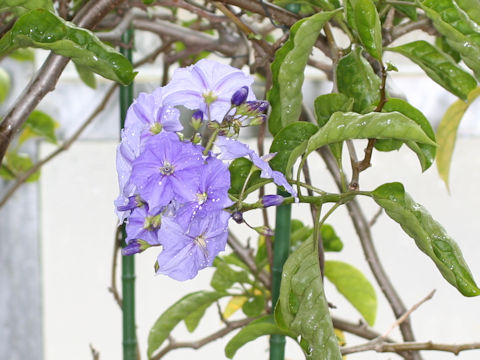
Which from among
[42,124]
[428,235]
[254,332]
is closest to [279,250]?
[254,332]

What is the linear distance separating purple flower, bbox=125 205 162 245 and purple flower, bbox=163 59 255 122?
7cm

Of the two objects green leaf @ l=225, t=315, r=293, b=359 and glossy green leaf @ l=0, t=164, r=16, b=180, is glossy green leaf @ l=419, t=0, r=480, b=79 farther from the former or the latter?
glossy green leaf @ l=0, t=164, r=16, b=180

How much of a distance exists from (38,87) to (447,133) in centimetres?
41

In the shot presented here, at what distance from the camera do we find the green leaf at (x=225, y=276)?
0.71 m

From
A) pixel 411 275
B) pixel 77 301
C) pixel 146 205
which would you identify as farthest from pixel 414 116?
pixel 77 301

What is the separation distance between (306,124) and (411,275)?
1.10 metres

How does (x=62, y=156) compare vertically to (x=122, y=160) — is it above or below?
above

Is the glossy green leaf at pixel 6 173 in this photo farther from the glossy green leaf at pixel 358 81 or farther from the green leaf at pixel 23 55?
the glossy green leaf at pixel 358 81

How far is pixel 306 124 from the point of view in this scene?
1.31ft

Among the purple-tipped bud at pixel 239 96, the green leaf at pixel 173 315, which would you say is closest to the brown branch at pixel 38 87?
the purple-tipped bud at pixel 239 96

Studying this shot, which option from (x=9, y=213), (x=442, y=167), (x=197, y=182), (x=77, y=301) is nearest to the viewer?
(x=197, y=182)

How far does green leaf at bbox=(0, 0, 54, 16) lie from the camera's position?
0.41 meters

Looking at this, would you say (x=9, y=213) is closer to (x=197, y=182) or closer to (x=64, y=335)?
(x=64, y=335)

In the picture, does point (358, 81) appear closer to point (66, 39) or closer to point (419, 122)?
point (419, 122)
